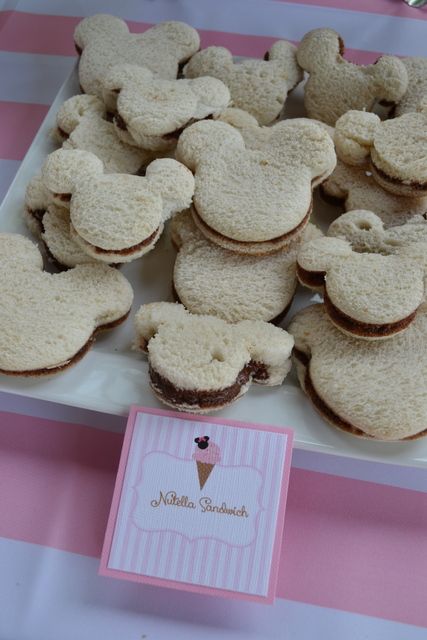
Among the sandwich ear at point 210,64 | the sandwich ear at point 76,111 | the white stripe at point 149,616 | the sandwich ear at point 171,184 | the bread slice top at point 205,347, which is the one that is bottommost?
the white stripe at point 149,616

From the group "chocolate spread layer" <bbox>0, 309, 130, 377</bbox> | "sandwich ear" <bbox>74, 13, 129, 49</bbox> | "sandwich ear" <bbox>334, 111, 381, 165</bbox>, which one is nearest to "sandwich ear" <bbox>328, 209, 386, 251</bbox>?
"sandwich ear" <bbox>334, 111, 381, 165</bbox>

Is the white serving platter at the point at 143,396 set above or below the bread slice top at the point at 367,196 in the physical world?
below

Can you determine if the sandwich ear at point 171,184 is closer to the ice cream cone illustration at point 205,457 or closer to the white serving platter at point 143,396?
the white serving platter at point 143,396

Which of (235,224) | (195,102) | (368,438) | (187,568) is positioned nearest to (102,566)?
(187,568)

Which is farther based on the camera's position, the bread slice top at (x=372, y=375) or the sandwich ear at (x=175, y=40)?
the sandwich ear at (x=175, y=40)

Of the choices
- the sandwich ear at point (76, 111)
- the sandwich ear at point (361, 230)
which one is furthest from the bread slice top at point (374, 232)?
the sandwich ear at point (76, 111)

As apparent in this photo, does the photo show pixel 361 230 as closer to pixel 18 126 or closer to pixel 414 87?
pixel 414 87

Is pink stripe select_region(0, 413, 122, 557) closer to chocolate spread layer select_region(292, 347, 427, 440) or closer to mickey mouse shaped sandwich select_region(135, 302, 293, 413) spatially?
mickey mouse shaped sandwich select_region(135, 302, 293, 413)
